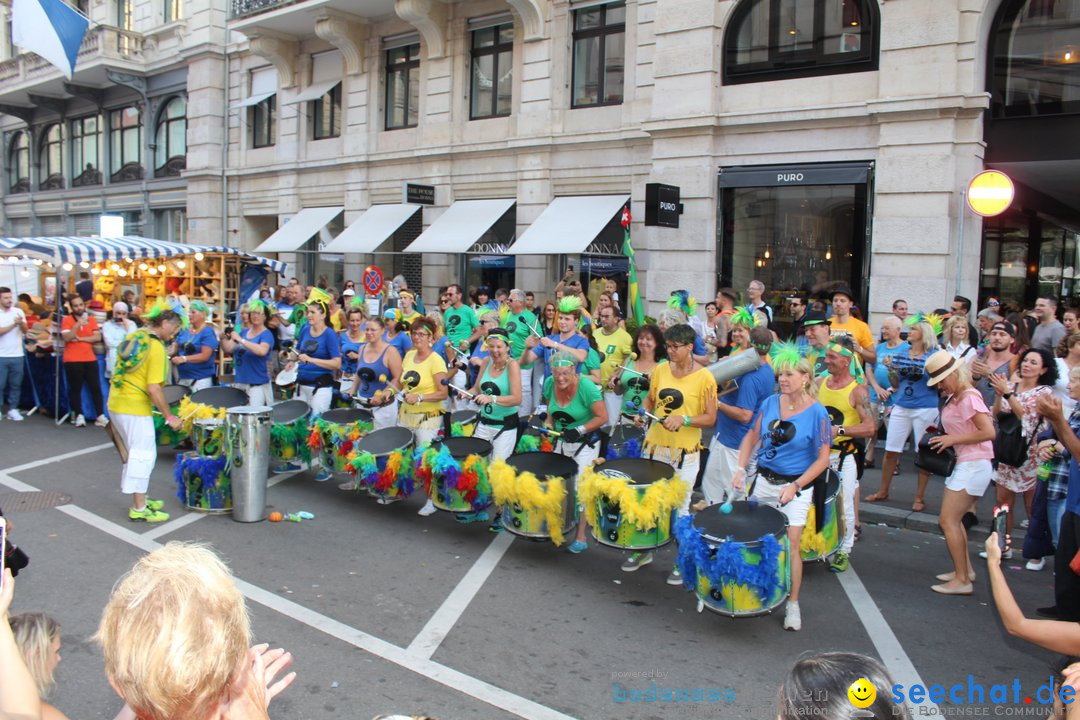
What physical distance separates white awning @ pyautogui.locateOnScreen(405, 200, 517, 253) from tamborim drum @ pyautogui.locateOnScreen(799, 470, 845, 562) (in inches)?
496

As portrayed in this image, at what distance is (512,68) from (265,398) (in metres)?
11.6

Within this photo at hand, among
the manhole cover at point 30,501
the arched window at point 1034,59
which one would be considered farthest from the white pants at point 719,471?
the arched window at point 1034,59

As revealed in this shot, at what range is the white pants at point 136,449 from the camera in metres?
7.20

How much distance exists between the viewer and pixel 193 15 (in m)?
24.3

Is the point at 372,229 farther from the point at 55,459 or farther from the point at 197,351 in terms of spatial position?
the point at 55,459

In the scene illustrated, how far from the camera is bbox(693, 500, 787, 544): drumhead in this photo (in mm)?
4863

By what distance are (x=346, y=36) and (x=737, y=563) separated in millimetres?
19005

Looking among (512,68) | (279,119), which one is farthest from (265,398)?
(279,119)

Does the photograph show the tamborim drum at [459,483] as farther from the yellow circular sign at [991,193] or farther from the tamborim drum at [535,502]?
the yellow circular sign at [991,193]

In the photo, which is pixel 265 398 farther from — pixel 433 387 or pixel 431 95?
pixel 431 95

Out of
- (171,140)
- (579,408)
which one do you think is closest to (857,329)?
(579,408)

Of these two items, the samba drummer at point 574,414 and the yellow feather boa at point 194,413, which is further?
the yellow feather boa at point 194,413

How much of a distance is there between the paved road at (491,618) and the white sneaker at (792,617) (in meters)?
0.07

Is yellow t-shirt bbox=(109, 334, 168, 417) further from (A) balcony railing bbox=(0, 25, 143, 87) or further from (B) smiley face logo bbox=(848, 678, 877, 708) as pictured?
(A) balcony railing bbox=(0, 25, 143, 87)
